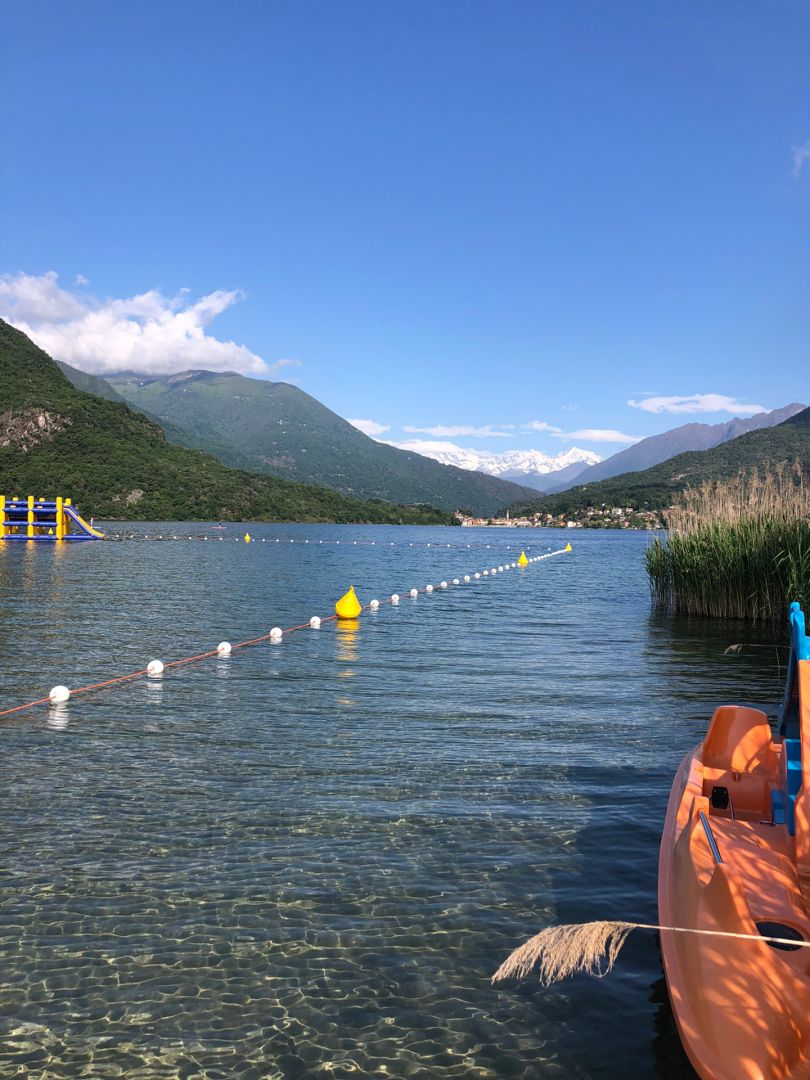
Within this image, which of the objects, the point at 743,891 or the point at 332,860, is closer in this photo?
the point at 743,891

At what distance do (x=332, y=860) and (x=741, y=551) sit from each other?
56.8 feet

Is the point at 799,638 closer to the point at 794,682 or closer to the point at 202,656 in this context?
the point at 794,682

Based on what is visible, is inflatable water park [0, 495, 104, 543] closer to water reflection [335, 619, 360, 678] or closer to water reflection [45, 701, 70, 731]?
water reflection [335, 619, 360, 678]

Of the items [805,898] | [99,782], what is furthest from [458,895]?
[99,782]

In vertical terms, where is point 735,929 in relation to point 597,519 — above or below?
below

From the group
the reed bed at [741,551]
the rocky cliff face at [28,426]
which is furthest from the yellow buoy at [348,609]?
the rocky cliff face at [28,426]

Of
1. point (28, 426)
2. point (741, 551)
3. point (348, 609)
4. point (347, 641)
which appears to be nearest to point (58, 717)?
point (347, 641)

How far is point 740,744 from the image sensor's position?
689 centimetres

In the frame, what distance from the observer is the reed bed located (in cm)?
2023

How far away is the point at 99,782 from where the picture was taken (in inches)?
328

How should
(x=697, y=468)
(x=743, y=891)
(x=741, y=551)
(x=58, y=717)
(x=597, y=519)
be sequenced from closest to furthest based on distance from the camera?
(x=743, y=891)
(x=58, y=717)
(x=741, y=551)
(x=697, y=468)
(x=597, y=519)

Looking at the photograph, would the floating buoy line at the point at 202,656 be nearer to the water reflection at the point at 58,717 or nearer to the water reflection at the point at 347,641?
the water reflection at the point at 58,717

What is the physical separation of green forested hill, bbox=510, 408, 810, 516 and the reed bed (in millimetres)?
79402

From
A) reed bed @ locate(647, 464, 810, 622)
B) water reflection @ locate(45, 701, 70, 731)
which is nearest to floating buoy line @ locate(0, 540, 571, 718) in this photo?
water reflection @ locate(45, 701, 70, 731)
